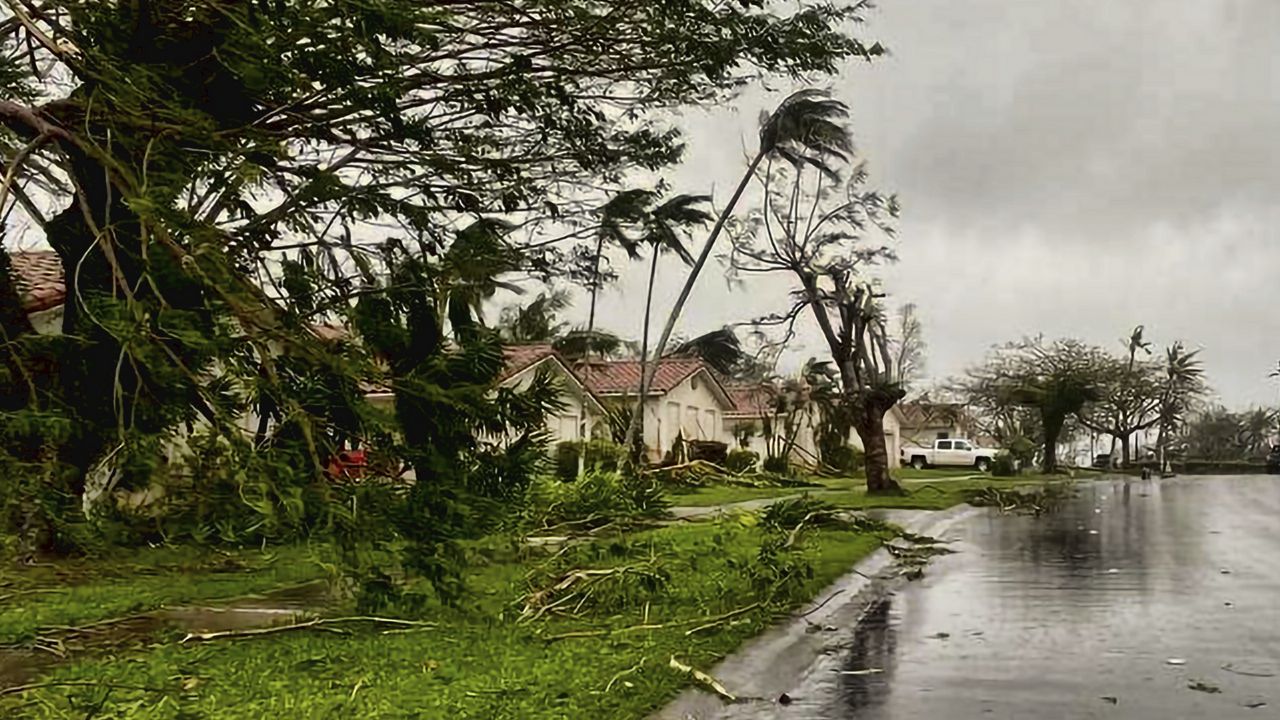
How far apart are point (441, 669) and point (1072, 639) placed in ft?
16.4

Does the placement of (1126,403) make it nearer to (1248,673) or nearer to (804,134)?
(804,134)

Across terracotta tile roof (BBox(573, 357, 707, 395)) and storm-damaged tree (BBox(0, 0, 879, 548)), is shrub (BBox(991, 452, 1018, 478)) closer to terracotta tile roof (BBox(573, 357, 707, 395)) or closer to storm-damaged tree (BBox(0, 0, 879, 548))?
terracotta tile roof (BBox(573, 357, 707, 395))

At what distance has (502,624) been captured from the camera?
10.3 m

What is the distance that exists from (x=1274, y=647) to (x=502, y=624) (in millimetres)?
5795

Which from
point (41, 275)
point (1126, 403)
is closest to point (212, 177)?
point (41, 275)

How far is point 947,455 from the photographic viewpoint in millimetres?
71625

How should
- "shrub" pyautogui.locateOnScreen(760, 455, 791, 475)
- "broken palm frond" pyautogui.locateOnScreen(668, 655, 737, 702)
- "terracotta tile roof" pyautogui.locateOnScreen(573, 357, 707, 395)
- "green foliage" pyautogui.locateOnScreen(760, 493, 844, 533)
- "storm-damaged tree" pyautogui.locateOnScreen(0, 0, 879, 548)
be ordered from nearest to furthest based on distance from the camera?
"storm-damaged tree" pyautogui.locateOnScreen(0, 0, 879, 548), "broken palm frond" pyautogui.locateOnScreen(668, 655, 737, 702), "green foliage" pyautogui.locateOnScreen(760, 493, 844, 533), "shrub" pyautogui.locateOnScreen(760, 455, 791, 475), "terracotta tile roof" pyautogui.locateOnScreen(573, 357, 707, 395)

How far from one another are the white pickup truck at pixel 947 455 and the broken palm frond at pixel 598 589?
60.4 meters

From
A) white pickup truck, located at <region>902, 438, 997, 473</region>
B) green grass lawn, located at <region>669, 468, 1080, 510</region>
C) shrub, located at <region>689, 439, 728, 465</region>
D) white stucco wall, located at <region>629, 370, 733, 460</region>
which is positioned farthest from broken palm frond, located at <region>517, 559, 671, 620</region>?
white pickup truck, located at <region>902, 438, 997, 473</region>

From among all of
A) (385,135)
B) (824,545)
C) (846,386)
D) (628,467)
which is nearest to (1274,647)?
(385,135)

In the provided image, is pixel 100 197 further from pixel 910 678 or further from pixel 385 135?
pixel 910 678

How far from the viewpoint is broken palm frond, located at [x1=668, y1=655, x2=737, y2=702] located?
7.89 meters

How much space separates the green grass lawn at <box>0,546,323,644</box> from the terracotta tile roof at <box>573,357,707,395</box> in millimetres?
31643

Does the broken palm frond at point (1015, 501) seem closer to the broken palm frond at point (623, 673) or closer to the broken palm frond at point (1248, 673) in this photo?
the broken palm frond at point (1248, 673)
